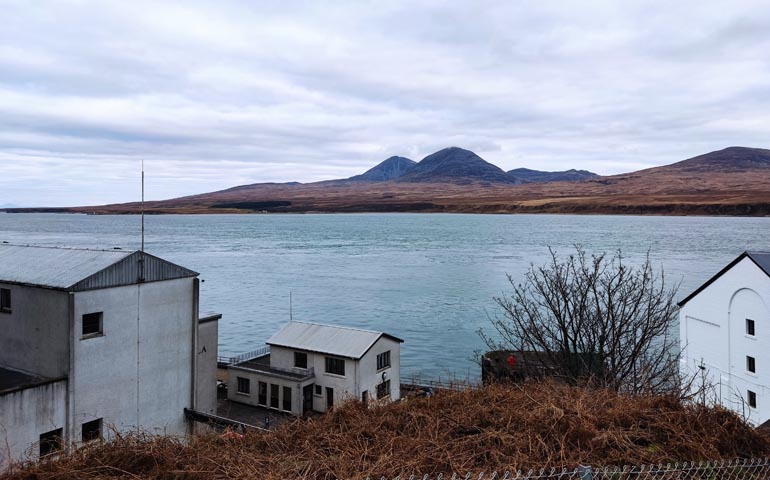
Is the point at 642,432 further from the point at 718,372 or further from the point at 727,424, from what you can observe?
the point at 718,372

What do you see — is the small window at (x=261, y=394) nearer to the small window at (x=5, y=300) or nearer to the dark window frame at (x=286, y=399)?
the dark window frame at (x=286, y=399)

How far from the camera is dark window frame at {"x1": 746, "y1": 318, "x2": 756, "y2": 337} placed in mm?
25311

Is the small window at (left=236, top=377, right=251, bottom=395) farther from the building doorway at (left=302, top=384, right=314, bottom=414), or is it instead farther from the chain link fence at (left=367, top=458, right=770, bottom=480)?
the chain link fence at (left=367, top=458, right=770, bottom=480)

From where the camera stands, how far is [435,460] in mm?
6887

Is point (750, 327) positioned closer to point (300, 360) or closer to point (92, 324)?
point (300, 360)

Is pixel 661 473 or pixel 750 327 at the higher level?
pixel 661 473

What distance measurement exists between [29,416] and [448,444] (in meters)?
13.4

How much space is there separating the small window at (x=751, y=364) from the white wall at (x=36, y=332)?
87.3ft

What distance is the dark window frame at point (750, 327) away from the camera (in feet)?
83.0

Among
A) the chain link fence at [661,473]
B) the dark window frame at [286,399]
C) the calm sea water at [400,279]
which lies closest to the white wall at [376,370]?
the calm sea water at [400,279]

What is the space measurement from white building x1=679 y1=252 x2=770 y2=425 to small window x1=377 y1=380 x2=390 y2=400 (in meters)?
14.0

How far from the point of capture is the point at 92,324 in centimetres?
1716

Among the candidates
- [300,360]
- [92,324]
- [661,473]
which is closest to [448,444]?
[661,473]

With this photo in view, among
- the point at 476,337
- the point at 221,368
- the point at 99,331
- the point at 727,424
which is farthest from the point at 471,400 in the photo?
the point at 476,337
